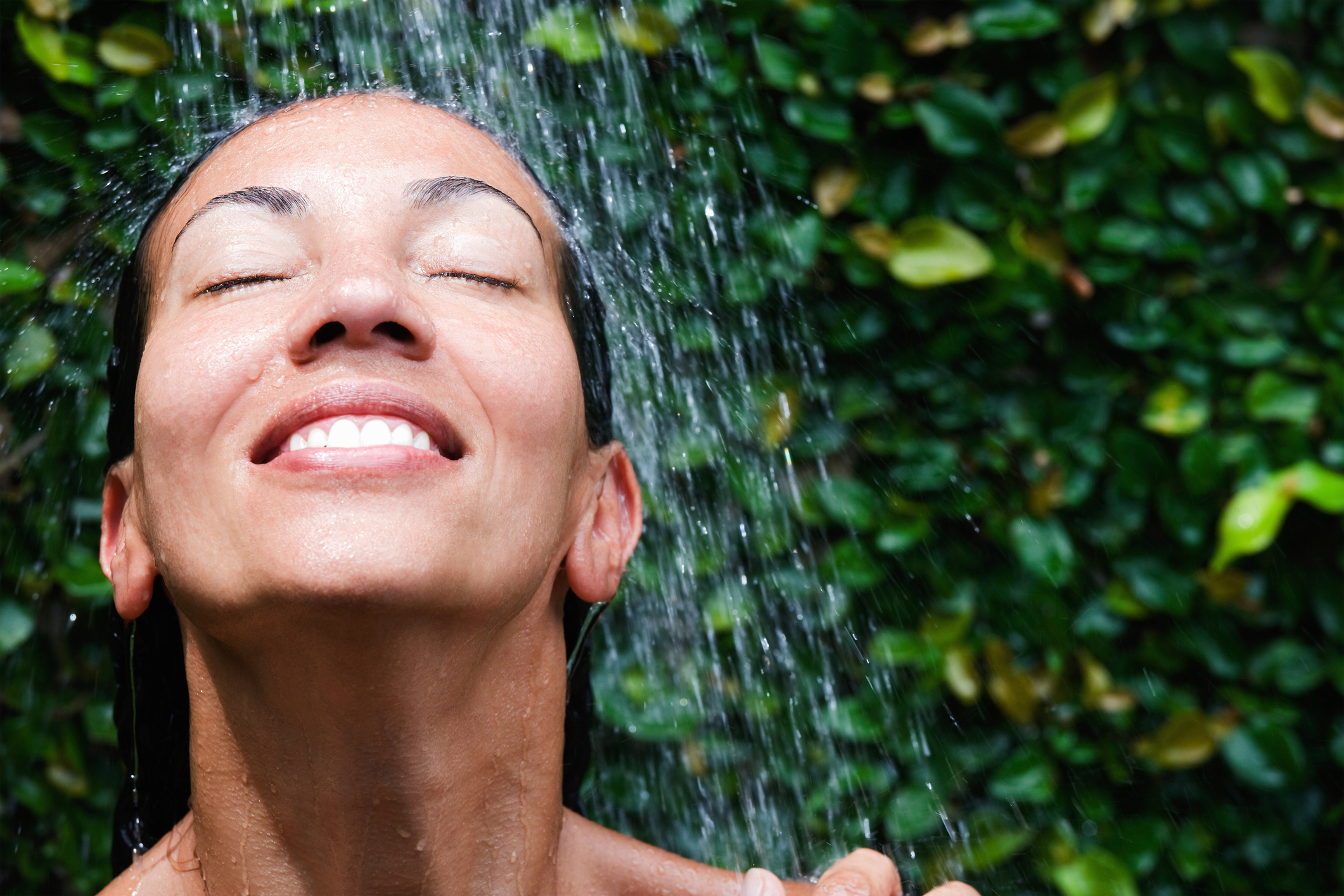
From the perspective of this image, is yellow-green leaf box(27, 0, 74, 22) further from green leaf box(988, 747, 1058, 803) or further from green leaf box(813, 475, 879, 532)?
green leaf box(988, 747, 1058, 803)

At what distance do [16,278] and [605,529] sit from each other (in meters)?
1.55

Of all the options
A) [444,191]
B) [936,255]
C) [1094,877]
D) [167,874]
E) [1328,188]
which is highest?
[444,191]

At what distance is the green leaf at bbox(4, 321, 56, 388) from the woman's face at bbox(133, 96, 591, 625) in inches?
42.6

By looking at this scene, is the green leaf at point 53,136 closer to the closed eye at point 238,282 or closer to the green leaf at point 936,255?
the closed eye at point 238,282

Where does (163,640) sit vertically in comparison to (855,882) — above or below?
below

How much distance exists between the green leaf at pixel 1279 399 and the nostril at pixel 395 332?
2205 millimetres

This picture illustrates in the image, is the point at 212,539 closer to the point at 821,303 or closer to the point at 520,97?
the point at 520,97

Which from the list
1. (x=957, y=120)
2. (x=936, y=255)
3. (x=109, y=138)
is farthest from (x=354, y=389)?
(x=957, y=120)

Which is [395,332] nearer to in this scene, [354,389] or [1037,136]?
[354,389]

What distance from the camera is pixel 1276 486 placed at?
268cm

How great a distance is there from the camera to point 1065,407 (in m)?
2.80

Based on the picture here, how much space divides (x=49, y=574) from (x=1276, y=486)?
9.10ft

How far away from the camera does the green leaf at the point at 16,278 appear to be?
7.95 ft

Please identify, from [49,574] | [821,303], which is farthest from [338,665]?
[821,303]
